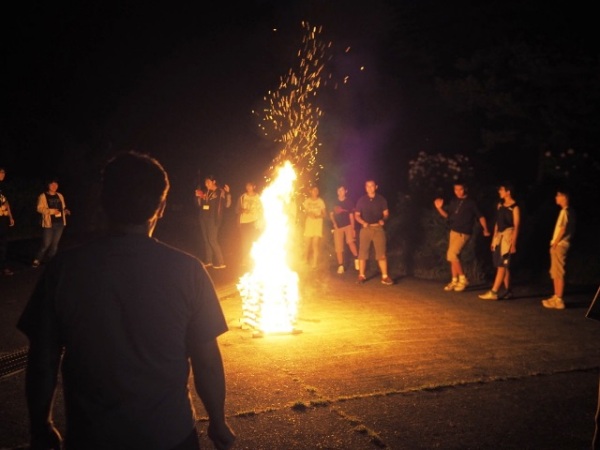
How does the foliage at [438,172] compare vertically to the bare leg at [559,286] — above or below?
above

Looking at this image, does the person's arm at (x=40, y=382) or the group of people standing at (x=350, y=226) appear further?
the group of people standing at (x=350, y=226)

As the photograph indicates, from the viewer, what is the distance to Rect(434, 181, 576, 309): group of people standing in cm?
897

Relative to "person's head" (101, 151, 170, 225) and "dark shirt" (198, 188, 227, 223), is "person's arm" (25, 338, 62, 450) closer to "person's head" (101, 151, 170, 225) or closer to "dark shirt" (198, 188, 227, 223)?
"person's head" (101, 151, 170, 225)

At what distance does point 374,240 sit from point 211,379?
9167 millimetres

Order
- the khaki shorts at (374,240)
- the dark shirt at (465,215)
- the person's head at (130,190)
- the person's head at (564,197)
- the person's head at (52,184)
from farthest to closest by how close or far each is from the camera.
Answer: the person's head at (52,184) → the khaki shorts at (374,240) → the dark shirt at (465,215) → the person's head at (564,197) → the person's head at (130,190)

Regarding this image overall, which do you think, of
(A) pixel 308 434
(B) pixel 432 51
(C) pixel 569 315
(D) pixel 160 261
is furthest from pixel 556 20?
(D) pixel 160 261

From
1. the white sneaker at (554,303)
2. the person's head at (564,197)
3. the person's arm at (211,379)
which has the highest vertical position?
the person's head at (564,197)

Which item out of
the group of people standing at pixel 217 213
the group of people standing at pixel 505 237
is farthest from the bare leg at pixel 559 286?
the group of people standing at pixel 217 213

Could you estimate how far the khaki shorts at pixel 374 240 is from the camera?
37.1ft

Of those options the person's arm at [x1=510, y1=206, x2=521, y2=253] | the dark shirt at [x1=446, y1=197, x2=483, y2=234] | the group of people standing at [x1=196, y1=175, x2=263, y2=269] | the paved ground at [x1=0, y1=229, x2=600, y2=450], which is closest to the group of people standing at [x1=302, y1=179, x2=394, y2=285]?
the group of people standing at [x1=196, y1=175, x2=263, y2=269]

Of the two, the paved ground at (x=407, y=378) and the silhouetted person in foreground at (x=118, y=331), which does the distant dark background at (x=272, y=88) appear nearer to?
the paved ground at (x=407, y=378)

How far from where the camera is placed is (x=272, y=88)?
76.6 feet

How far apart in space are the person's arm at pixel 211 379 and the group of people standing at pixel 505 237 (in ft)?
25.7

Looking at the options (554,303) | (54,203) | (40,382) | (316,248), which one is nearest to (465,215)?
(554,303)
